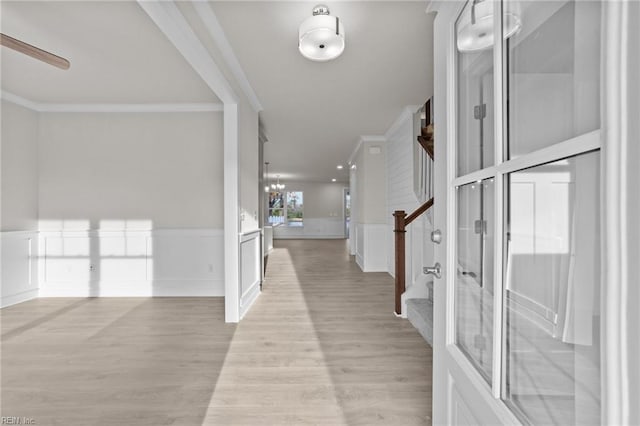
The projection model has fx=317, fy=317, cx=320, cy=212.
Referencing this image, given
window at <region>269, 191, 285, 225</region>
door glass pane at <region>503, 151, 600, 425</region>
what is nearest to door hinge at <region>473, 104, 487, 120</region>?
door glass pane at <region>503, 151, 600, 425</region>

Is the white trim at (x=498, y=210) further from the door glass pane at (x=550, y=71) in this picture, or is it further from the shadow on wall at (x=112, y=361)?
the shadow on wall at (x=112, y=361)

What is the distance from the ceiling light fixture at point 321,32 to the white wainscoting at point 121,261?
2770 mm

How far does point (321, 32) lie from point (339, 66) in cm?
93

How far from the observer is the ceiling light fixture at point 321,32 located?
209 cm

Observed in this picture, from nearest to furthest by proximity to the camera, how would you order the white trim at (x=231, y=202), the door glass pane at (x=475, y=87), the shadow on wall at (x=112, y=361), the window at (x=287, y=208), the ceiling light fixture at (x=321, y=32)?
the door glass pane at (x=475, y=87) < the shadow on wall at (x=112, y=361) < the ceiling light fixture at (x=321, y=32) < the white trim at (x=231, y=202) < the window at (x=287, y=208)

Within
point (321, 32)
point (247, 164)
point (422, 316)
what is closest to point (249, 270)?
point (247, 164)

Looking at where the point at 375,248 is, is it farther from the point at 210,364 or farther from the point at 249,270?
the point at 210,364

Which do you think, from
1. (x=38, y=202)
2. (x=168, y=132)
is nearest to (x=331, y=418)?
(x=168, y=132)

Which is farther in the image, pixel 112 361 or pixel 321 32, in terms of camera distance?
pixel 112 361

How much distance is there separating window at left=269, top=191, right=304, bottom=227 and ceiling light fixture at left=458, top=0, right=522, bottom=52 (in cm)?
1275

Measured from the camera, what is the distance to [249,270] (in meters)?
3.86

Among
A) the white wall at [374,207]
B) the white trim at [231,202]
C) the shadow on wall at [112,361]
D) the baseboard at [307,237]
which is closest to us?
the shadow on wall at [112,361]

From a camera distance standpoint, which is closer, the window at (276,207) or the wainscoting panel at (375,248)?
the wainscoting panel at (375,248)

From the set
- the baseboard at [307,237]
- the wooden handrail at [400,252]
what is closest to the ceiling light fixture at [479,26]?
the wooden handrail at [400,252]
